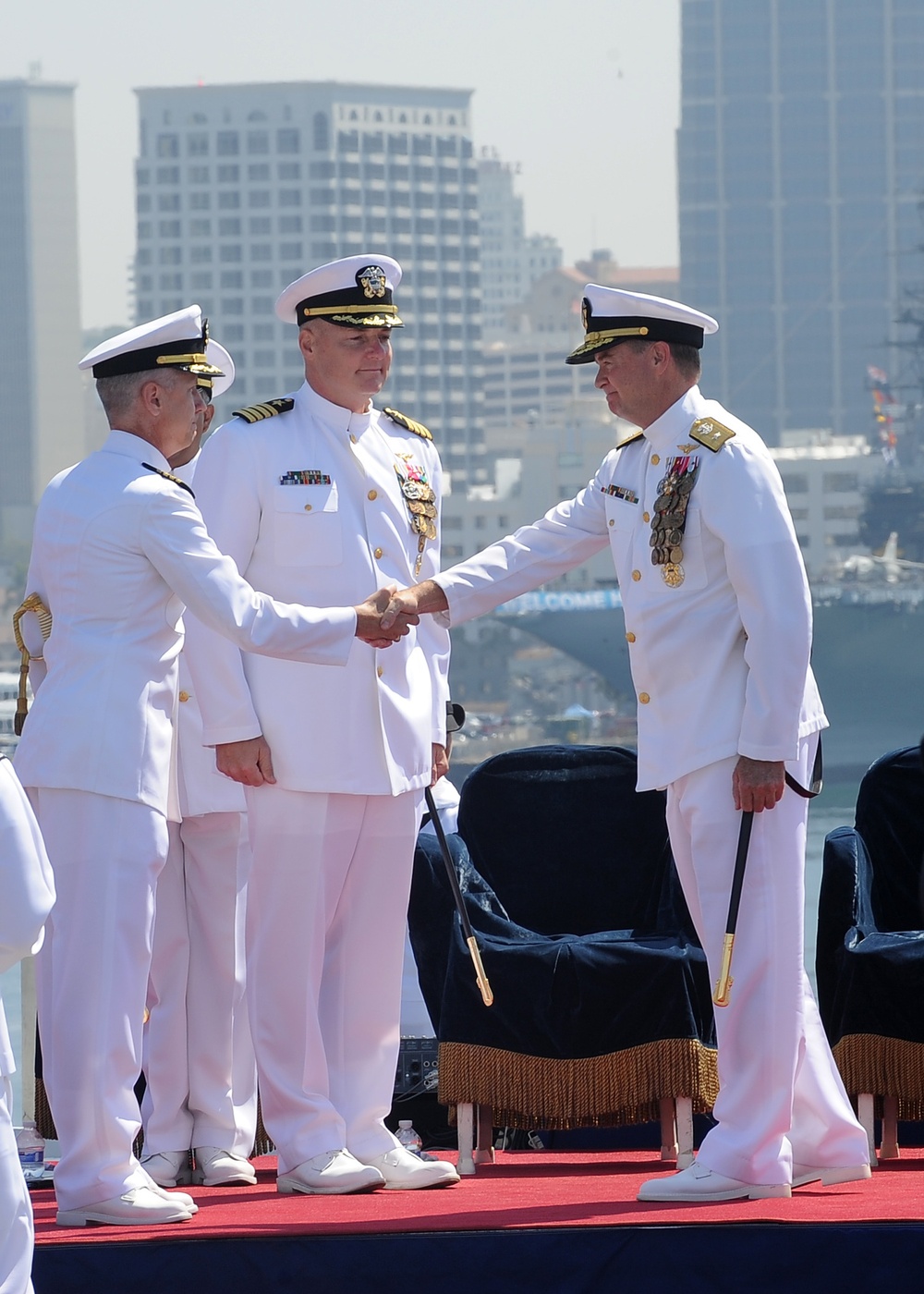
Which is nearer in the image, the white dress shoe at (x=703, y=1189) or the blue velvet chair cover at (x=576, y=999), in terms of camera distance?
the white dress shoe at (x=703, y=1189)

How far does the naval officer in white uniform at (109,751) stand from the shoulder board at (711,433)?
0.60 m

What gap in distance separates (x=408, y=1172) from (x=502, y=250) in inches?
3352

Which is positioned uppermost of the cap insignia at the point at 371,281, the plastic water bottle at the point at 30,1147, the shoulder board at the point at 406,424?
the cap insignia at the point at 371,281

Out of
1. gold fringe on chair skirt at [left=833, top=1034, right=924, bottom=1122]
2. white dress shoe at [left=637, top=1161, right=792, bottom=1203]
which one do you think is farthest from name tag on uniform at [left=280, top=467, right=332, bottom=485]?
gold fringe on chair skirt at [left=833, top=1034, right=924, bottom=1122]

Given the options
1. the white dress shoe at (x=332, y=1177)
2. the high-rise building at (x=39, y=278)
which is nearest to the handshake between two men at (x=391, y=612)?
the white dress shoe at (x=332, y=1177)

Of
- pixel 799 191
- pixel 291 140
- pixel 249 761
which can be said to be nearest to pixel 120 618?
pixel 249 761

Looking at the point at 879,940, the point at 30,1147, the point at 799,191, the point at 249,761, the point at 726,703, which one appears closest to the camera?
the point at 726,703

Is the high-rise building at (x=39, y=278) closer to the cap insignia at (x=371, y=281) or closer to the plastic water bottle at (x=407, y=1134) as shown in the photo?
the plastic water bottle at (x=407, y=1134)

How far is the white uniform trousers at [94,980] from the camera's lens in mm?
2697

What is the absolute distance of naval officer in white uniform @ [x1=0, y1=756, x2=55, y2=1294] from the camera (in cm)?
201

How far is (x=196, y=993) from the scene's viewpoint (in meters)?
3.27

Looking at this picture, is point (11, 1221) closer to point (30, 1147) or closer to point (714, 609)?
point (714, 609)

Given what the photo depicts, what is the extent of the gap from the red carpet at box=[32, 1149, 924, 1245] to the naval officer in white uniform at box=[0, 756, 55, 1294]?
0.49 metres

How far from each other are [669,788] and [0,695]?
29.2m
